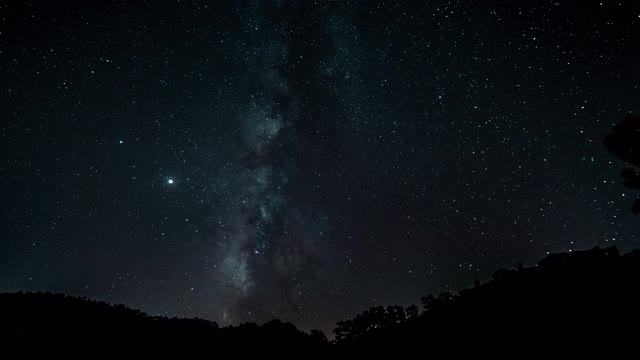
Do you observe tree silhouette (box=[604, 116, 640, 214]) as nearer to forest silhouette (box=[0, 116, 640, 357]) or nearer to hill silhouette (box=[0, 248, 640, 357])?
forest silhouette (box=[0, 116, 640, 357])

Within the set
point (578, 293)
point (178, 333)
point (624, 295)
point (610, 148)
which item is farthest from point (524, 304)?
point (178, 333)

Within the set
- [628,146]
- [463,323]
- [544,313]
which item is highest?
[628,146]

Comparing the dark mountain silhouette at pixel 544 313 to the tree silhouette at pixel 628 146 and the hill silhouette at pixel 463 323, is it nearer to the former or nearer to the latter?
the hill silhouette at pixel 463 323

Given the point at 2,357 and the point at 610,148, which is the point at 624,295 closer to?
the point at 610,148

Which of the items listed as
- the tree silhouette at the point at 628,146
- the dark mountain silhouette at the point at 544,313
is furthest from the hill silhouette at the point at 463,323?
the tree silhouette at the point at 628,146

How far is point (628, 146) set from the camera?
15.4 metres

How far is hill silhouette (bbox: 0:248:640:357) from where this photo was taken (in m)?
10.7

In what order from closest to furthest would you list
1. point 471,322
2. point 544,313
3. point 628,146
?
point 544,313
point 471,322
point 628,146

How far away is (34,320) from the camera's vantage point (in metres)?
13.6

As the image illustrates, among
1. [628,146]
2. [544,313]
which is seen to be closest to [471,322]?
[544,313]

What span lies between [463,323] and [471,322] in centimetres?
29

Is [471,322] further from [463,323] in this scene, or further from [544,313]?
[544,313]

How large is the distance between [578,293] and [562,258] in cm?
596

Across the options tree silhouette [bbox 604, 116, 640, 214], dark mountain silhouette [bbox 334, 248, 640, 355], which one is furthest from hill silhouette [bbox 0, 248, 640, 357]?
tree silhouette [bbox 604, 116, 640, 214]
